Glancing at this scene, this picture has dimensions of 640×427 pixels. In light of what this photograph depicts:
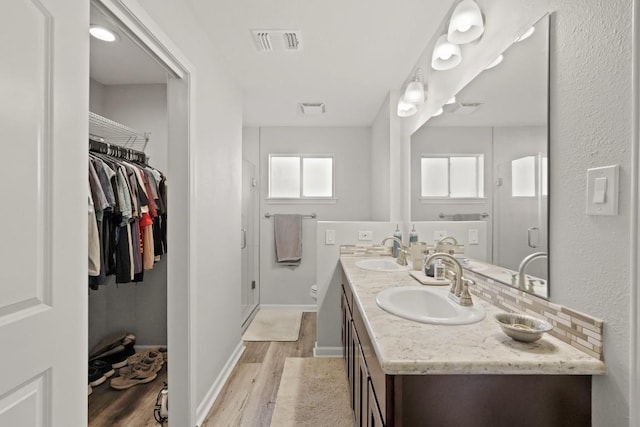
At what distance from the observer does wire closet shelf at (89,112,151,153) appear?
7.39 ft

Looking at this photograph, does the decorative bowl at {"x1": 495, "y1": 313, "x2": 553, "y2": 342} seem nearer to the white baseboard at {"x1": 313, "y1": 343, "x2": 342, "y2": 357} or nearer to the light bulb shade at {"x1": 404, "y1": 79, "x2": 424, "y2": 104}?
the light bulb shade at {"x1": 404, "y1": 79, "x2": 424, "y2": 104}

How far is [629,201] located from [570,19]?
57 centimetres

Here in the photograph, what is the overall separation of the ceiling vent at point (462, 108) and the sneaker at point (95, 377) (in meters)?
2.95

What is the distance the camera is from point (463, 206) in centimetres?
182

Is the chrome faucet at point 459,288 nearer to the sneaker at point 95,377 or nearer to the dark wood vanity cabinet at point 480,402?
the dark wood vanity cabinet at point 480,402

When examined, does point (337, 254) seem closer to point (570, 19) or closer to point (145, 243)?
point (145, 243)

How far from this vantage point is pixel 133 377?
2.36 metres

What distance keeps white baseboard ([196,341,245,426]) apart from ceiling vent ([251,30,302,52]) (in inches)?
90.2

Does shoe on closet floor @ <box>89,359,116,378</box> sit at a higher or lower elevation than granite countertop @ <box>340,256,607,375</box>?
lower

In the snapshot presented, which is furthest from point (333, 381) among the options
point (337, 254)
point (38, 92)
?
point (38, 92)

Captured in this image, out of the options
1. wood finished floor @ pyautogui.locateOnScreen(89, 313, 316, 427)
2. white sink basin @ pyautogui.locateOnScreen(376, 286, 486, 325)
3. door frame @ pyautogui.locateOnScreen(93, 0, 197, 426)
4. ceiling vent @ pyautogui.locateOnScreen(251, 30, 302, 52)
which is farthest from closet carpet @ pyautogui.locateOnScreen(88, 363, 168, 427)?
ceiling vent @ pyautogui.locateOnScreen(251, 30, 302, 52)

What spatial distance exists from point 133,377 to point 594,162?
290 cm

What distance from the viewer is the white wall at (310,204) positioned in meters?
4.19

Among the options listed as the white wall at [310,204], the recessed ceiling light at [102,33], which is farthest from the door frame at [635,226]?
the white wall at [310,204]
